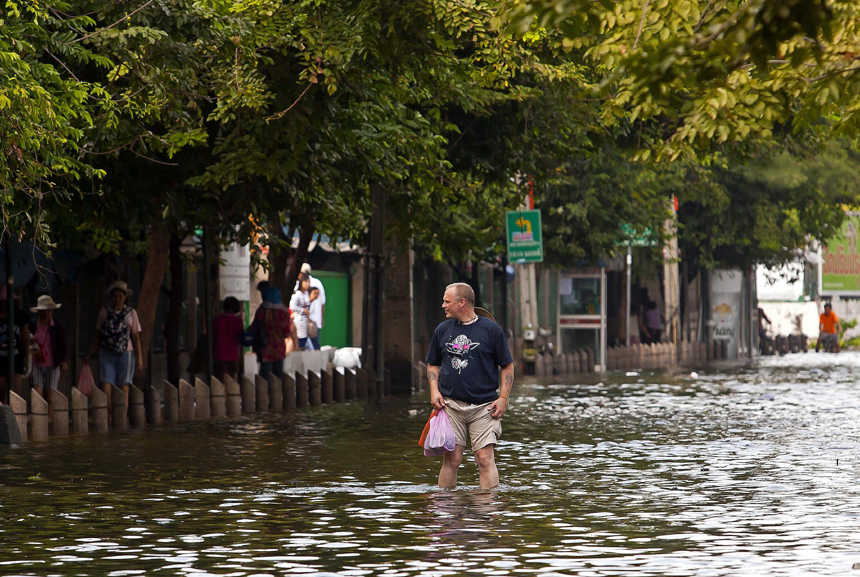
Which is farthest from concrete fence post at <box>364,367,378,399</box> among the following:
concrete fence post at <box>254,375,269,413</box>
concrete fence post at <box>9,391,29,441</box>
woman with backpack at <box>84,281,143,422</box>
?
concrete fence post at <box>9,391,29,441</box>

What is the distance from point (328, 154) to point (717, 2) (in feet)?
33.9

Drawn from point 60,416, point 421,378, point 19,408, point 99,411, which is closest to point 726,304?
point 421,378

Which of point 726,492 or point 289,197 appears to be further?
point 289,197

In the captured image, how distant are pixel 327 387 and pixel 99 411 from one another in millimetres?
6836

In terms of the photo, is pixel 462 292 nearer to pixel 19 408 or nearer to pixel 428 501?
pixel 428 501

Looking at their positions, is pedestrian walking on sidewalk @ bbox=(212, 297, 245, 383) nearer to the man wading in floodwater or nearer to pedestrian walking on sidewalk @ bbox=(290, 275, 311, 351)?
pedestrian walking on sidewalk @ bbox=(290, 275, 311, 351)

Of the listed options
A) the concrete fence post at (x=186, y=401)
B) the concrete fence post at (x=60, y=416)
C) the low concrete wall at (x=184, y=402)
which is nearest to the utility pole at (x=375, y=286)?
the low concrete wall at (x=184, y=402)

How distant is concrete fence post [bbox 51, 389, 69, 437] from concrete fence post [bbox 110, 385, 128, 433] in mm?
1052

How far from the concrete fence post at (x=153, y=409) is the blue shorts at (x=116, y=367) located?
19.3 inches

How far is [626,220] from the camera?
126ft

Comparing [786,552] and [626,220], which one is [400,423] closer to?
[786,552]

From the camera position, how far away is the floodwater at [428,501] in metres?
9.04

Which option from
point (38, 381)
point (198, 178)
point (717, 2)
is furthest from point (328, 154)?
point (717, 2)

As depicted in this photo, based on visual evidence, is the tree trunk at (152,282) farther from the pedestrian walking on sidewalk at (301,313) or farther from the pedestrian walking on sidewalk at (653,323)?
the pedestrian walking on sidewalk at (653,323)
